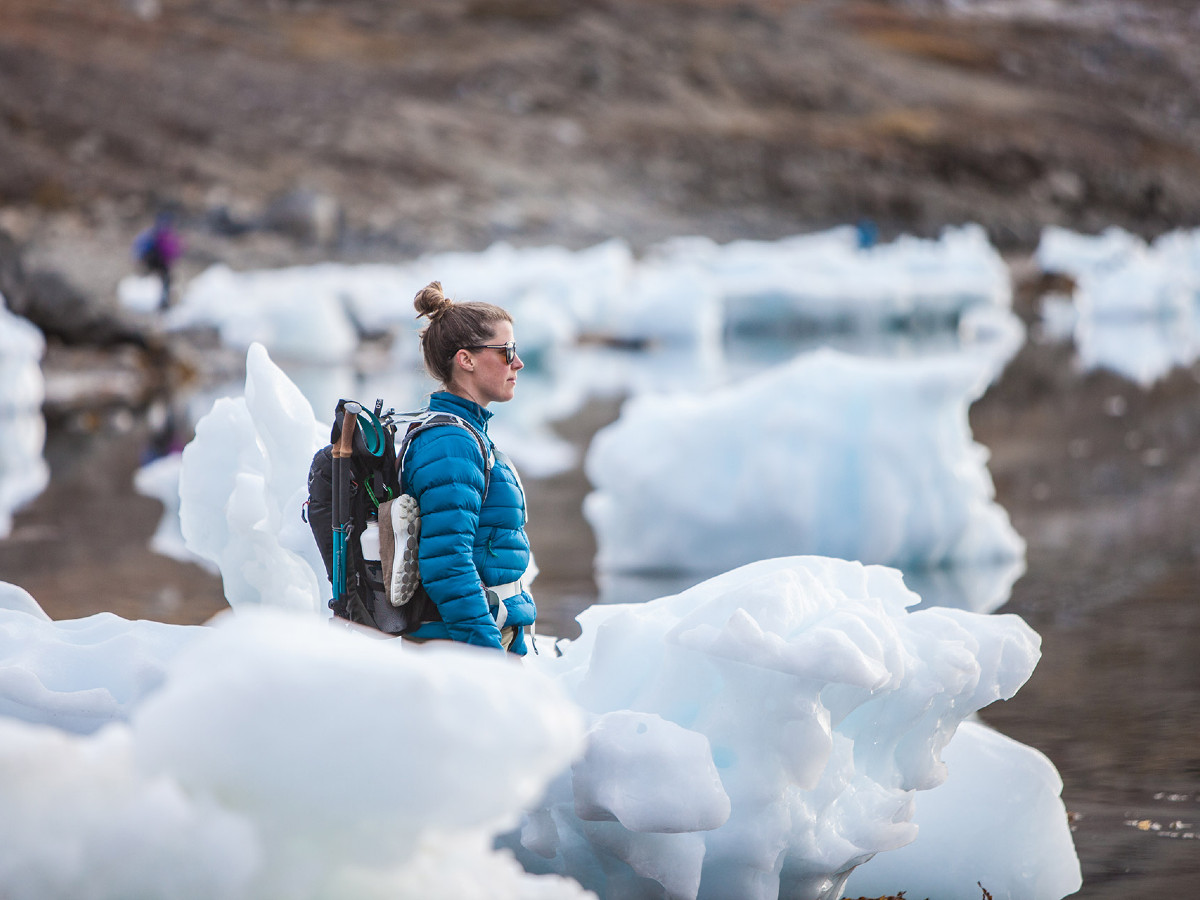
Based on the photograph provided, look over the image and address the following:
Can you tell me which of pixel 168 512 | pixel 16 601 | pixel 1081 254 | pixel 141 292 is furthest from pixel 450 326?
pixel 1081 254

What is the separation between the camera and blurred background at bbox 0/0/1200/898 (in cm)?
728

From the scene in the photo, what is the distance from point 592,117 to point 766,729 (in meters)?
59.1

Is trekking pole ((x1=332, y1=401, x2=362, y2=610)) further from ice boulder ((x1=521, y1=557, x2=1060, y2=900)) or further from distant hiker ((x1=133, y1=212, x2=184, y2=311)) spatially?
distant hiker ((x1=133, y1=212, x2=184, y2=311))

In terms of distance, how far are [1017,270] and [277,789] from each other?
39.0 m

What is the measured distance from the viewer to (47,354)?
1750cm

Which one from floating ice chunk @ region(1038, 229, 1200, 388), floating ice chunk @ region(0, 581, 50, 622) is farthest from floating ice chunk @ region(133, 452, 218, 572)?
floating ice chunk @ region(1038, 229, 1200, 388)

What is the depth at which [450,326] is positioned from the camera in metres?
3.16

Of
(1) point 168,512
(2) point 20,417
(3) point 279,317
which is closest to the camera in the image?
(1) point 168,512

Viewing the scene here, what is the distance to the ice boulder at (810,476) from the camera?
7.86 m

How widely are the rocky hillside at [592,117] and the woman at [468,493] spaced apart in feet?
108

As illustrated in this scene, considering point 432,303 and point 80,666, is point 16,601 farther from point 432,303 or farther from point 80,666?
point 432,303

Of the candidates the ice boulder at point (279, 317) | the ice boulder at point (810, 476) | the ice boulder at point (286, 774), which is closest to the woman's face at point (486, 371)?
the ice boulder at point (286, 774)

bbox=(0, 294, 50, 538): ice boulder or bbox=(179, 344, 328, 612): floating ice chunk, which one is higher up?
bbox=(179, 344, 328, 612): floating ice chunk

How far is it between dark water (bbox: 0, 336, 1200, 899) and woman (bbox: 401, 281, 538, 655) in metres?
1.65
